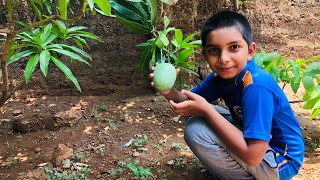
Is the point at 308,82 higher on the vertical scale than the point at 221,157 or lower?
higher

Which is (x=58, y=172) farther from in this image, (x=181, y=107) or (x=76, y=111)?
(x=181, y=107)

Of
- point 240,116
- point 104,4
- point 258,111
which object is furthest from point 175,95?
point 104,4

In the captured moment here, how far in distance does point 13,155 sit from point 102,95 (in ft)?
3.21

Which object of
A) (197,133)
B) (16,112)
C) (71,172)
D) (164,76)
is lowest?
(71,172)

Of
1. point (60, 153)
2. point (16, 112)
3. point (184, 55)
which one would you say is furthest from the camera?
point (16, 112)

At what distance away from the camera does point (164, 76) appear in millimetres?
1311

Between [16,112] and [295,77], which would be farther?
[16,112]

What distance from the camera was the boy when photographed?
50.3 inches

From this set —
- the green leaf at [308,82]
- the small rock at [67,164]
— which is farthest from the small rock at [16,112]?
the green leaf at [308,82]

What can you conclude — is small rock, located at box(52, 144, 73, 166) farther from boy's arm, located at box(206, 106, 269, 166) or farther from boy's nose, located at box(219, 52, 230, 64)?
boy's nose, located at box(219, 52, 230, 64)

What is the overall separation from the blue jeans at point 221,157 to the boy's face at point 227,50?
0.29 meters

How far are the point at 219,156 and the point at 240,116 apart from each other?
204 mm

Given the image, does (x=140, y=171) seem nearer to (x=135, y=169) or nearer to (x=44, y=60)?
(x=135, y=169)

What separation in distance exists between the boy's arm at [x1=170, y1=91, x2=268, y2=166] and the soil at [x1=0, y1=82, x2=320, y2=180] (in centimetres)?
58
